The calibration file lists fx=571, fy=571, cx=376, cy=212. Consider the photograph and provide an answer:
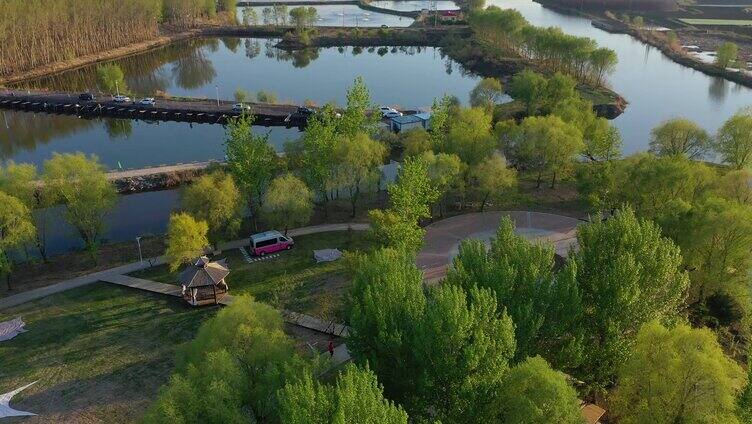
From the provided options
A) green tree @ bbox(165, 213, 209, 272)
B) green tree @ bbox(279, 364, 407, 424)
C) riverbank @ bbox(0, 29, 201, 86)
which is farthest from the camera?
riverbank @ bbox(0, 29, 201, 86)

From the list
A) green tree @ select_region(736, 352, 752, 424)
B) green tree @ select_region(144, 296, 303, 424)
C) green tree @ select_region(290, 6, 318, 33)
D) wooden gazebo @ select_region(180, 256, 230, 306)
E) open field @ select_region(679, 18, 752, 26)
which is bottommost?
wooden gazebo @ select_region(180, 256, 230, 306)

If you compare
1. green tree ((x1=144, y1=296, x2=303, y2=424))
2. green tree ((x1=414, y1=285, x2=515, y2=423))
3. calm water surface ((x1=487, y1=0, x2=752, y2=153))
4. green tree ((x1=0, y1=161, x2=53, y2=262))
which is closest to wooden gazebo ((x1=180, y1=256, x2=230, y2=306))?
green tree ((x1=144, y1=296, x2=303, y2=424))

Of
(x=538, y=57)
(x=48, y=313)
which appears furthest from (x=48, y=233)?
(x=538, y=57)

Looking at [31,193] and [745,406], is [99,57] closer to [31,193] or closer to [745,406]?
[31,193]

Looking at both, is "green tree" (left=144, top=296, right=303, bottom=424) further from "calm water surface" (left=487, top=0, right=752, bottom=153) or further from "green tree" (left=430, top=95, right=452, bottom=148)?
"calm water surface" (left=487, top=0, right=752, bottom=153)

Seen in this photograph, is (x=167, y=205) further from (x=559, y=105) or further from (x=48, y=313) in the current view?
(x=559, y=105)

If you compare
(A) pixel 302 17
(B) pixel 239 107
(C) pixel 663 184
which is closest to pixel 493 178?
(C) pixel 663 184

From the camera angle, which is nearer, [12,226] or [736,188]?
[12,226]
